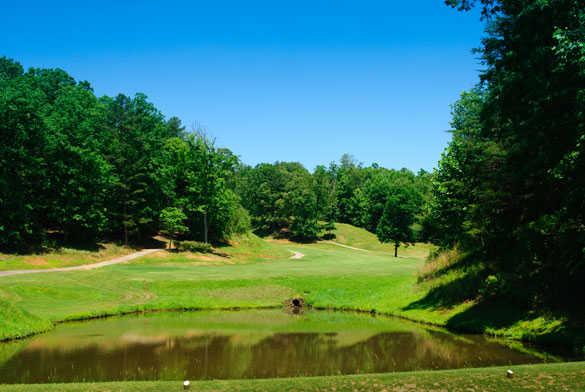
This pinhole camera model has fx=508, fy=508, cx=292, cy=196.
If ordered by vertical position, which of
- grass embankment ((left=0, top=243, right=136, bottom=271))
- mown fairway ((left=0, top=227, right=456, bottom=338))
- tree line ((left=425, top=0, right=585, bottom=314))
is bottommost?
mown fairway ((left=0, top=227, right=456, bottom=338))

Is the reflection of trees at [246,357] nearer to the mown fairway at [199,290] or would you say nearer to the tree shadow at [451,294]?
the tree shadow at [451,294]

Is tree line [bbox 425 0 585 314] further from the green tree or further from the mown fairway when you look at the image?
the green tree

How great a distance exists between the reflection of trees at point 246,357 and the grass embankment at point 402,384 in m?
3.71

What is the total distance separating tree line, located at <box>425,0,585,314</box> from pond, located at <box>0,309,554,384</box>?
3977mm

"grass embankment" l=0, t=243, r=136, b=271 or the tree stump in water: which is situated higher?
"grass embankment" l=0, t=243, r=136, b=271

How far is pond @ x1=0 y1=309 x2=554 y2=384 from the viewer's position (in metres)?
16.4

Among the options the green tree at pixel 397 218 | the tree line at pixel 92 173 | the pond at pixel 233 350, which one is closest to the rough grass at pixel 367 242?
the green tree at pixel 397 218

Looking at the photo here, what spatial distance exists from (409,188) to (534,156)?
73.4 metres

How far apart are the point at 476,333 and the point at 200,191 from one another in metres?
46.6

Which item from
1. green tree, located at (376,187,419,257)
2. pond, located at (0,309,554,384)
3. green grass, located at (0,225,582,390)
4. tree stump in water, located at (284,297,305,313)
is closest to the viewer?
pond, located at (0,309,554,384)

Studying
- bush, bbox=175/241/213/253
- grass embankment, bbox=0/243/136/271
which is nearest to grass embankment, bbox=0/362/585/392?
grass embankment, bbox=0/243/136/271

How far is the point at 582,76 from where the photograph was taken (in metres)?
15.5

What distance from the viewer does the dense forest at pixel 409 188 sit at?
18.0 meters

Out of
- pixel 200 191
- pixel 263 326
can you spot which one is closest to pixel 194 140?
pixel 200 191
